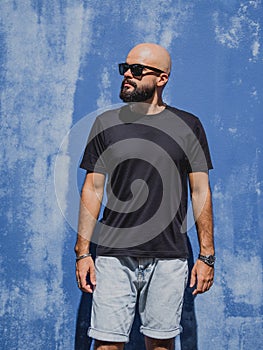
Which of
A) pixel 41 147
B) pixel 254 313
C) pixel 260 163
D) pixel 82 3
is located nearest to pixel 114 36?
pixel 82 3

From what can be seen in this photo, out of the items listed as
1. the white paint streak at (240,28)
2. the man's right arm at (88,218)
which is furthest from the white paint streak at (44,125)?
the white paint streak at (240,28)

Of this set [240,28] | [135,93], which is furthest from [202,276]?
[240,28]

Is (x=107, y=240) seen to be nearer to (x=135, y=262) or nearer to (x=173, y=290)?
(x=135, y=262)

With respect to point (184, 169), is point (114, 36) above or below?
above

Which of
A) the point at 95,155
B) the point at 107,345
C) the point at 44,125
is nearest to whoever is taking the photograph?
the point at 107,345

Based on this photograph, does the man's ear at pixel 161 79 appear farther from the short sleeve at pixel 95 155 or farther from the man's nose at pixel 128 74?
the short sleeve at pixel 95 155

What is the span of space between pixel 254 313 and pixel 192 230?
604 mm

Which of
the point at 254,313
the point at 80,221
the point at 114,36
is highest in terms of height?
the point at 114,36

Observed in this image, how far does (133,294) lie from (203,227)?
48cm

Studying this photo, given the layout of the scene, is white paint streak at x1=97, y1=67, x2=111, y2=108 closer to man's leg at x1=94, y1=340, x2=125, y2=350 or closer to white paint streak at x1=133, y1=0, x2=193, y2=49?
white paint streak at x1=133, y1=0, x2=193, y2=49

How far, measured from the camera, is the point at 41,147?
3.22 m

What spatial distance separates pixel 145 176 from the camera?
2.70 m

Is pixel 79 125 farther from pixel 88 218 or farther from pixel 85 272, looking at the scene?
pixel 85 272

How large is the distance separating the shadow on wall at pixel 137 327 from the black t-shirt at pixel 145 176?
55 centimetres
